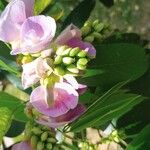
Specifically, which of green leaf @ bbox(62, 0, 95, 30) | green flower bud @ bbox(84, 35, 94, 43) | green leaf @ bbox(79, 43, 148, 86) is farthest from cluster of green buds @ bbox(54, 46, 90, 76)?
green leaf @ bbox(62, 0, 95, 30)

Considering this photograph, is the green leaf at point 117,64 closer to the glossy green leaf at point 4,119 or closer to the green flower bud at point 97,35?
the green flower bud at point 97,35

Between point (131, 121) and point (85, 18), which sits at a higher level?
point (85, 18)

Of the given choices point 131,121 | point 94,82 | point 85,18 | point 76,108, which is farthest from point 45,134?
point 85,18

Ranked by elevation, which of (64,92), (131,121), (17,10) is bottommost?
(131,121)

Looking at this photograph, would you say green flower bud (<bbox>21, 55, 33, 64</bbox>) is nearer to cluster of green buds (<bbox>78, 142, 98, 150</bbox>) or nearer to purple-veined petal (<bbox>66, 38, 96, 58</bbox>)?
purple-veined petal (<bbox>66, 38, 96, 58</bbox>)

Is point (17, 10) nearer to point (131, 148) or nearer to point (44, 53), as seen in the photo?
point (44, 53)

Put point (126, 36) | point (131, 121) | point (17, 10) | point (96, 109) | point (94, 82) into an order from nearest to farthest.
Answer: point (17, 10), point (96, 109), point (94, 82), point (131, 121), point (126, 36)

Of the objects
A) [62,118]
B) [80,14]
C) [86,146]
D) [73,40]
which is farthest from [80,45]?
[80,14]
